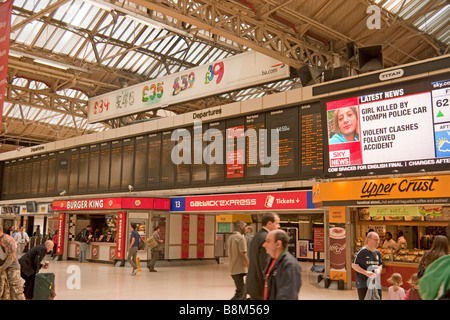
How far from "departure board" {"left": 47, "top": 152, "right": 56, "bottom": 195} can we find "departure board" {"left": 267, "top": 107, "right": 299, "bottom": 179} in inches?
544

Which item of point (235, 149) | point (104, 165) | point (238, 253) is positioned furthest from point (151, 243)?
point (238, 253)

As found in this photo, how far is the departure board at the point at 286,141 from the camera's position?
14.3 metres

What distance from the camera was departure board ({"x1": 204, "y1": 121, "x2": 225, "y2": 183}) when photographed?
16.4 meters

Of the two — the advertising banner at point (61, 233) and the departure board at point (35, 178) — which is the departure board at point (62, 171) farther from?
the departure board at point (35, 178)

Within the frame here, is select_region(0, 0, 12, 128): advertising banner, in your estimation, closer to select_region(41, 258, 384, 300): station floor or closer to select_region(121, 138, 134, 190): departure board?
select_region(41, 258, 384, 300): station floor

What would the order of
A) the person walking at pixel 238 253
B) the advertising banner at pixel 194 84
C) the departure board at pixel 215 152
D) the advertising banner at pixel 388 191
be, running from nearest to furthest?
the person walking at pixel 238 253
the advertising banner at pixel 388 191
the advertising banner at pixel 194 84
the departure board at pixel 215 152

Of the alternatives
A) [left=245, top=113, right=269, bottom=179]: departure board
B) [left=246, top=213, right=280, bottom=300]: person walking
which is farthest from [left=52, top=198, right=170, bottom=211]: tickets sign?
[left=246, top=213, right=280, bottom=300]: person walking

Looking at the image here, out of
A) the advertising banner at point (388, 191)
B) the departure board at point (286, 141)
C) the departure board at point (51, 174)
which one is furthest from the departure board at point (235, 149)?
the departure board at point (51, 174)

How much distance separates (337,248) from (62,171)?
16.3 m

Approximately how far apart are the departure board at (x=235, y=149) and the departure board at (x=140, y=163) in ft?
15.1

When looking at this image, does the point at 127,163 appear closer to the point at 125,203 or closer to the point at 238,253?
the point at 125,203

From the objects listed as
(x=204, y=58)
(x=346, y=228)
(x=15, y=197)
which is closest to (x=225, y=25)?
(x=346, y=228)
